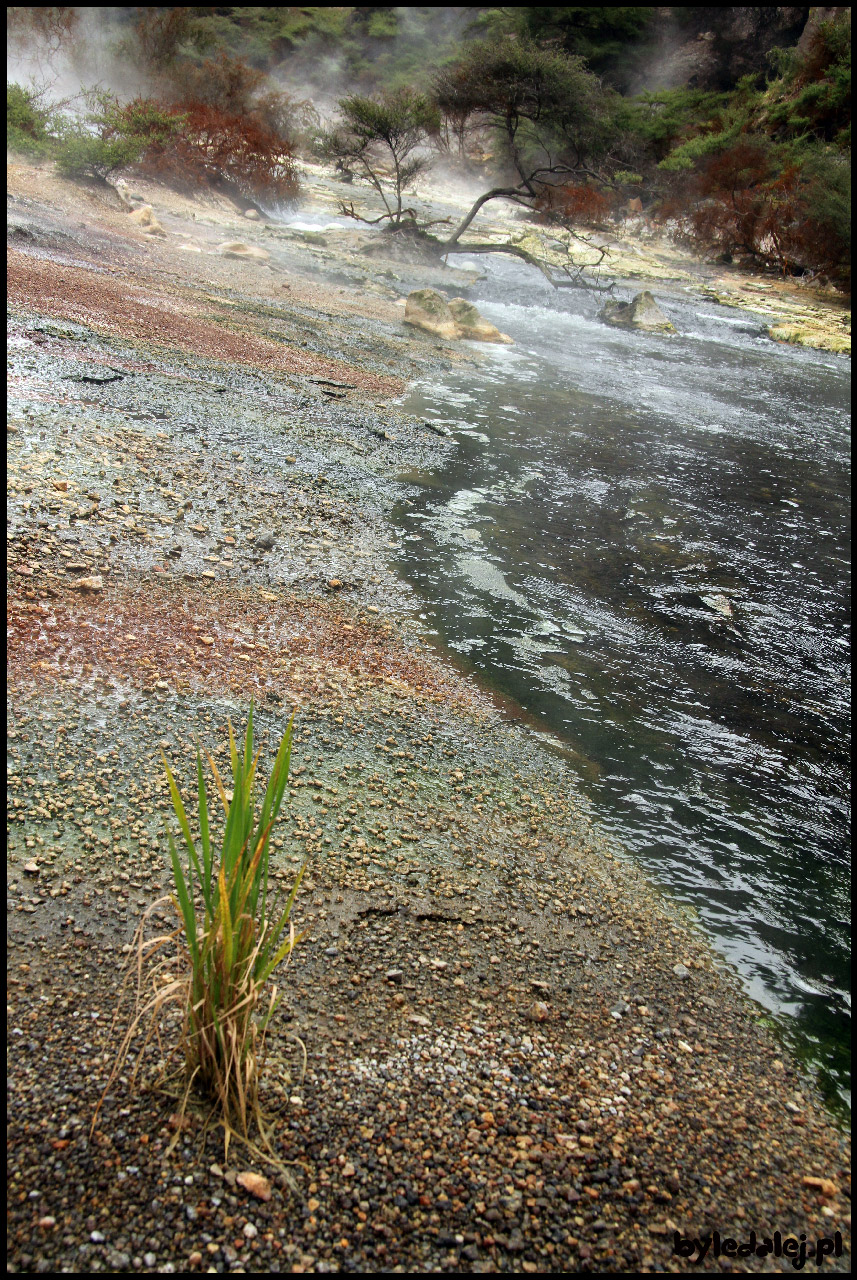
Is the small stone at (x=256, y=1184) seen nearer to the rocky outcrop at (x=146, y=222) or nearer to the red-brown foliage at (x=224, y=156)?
the rocky outcrop at (x=146, y=222)

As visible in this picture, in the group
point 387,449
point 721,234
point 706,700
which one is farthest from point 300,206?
point 706,700

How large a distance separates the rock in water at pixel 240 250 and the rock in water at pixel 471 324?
183 inches

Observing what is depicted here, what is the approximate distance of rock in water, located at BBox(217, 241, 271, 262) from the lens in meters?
15.8

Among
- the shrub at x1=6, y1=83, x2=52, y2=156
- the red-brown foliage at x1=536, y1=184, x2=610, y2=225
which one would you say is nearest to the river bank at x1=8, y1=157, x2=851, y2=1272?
the shrub at x1=6, y1=83, x2=52, y2=156

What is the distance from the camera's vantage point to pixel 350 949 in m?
2.71

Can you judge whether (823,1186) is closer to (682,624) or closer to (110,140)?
(682,624)

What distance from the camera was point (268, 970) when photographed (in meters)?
1.95

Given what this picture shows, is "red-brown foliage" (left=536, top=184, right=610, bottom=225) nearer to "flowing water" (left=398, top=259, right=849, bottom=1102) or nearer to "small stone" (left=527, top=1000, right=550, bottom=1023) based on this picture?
"flowing water" (left=398, top=259, right=849, bottom=1102)

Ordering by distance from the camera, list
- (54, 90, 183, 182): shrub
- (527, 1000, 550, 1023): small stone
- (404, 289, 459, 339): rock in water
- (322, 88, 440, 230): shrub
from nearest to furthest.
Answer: (527, 1000, 550, 1023): small stone
(404, 289, 459, 339): rock in water
(54, 90, 183, 182): shrub
(322, 88, 440, 230): shrub

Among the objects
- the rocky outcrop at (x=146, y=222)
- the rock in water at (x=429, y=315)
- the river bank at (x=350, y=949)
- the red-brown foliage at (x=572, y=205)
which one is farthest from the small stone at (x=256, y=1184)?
the red-brown foliage at (x=572, y=205)

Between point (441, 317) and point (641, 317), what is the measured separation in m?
7.62

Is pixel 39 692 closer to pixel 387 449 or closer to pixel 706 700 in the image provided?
pixel 706 700

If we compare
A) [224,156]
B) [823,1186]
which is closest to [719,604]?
[823,1186]

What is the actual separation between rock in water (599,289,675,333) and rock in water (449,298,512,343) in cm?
587
